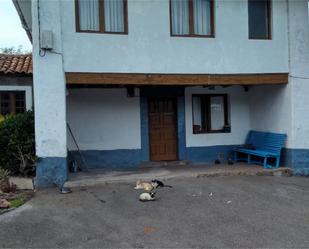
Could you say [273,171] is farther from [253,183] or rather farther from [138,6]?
[138,6]

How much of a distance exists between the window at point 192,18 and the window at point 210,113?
283 centimetres

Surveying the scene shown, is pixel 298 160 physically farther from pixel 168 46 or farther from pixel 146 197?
pixel 146 197

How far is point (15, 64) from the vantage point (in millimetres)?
14234

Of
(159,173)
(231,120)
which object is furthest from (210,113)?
(159,173)

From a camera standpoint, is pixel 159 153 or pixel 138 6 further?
pixel 159 153

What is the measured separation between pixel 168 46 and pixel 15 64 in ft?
21.8

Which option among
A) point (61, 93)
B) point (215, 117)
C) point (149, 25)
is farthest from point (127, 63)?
point (215, 117)

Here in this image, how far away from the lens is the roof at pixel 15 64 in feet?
44.1

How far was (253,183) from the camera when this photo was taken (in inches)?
404

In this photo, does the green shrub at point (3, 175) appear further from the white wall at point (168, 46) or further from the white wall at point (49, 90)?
the white wall at point (168, 46)

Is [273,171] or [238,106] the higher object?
[238,106]

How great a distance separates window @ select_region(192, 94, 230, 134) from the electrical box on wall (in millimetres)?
5514

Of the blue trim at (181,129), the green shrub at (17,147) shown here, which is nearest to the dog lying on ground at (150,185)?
the green shrub at (17,147)

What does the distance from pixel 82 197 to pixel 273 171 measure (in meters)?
5.78
